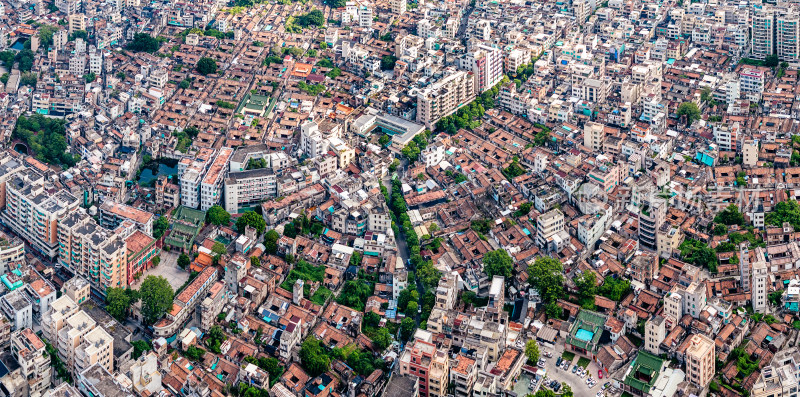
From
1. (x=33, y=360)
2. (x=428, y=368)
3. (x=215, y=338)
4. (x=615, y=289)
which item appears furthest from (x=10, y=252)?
(x=615, y=289)

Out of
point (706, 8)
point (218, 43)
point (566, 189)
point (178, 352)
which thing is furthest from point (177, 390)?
point (706, 8)

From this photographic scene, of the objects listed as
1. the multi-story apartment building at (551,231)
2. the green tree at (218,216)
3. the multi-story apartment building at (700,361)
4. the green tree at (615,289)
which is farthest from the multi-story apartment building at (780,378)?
the green tree at (218,216)

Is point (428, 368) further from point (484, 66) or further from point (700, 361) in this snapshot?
point (484, 66)

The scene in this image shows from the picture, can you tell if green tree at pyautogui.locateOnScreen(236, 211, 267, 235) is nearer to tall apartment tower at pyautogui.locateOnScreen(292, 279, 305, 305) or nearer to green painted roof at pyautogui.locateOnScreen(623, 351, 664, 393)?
tall apartment tower at pyautogui.locateOnScreen(292, 279, 305, 305)

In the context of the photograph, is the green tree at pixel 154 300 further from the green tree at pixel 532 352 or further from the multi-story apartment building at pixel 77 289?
the green tree at pixel 532 352

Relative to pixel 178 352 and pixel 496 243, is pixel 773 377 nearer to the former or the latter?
pixel 496 243

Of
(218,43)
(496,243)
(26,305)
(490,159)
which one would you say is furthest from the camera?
(218,43)
